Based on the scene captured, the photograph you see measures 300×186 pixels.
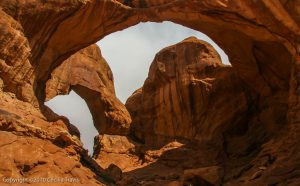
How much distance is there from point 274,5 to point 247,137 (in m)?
9.29

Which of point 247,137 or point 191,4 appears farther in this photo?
point 247,137

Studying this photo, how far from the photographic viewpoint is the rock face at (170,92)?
53.5 ft

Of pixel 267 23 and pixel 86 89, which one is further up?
pixel 267 23

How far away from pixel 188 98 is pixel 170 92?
63.1 inches

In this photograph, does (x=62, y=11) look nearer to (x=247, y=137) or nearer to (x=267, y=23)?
(x=267, y=23)

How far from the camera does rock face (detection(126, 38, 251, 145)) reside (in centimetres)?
2786

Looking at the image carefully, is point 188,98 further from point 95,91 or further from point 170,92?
point 95,91

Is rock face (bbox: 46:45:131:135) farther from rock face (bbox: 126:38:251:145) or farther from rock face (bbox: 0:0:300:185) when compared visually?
rock face (bbox: 126:38:251:145)

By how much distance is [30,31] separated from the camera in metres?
19.7

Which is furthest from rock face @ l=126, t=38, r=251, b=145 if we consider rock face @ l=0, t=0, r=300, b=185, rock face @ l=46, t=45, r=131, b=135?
rock face @ l=46, t=45, r=131, b=135

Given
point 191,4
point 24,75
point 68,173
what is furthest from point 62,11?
point 68,173

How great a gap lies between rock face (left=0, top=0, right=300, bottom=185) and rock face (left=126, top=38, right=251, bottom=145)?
0.07m

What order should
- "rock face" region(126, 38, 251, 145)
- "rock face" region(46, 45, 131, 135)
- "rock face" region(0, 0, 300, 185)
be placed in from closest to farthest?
"rock face" region(0, 0, 300, 185)
"rock face" region(126, 38, 251, 145)
"rock face" region(46, 45, 131, 135)

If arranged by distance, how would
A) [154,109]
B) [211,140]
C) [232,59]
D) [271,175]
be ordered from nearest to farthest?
[271,175]
[232,59]
[211,140]
[154,109]
